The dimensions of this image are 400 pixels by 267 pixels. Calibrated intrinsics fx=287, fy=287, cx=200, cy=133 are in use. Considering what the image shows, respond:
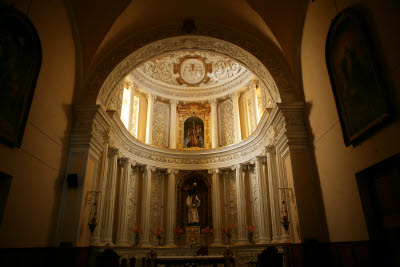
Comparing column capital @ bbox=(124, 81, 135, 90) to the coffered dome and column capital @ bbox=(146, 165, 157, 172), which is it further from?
column capital @ bbox=(146, 165, 157, 172)

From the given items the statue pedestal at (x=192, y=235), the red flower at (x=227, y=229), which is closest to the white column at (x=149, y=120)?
the statue pedestal at (x=192, y=235)

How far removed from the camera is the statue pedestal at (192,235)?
13.5m

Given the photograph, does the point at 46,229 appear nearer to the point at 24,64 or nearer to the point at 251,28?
the point at 24,64

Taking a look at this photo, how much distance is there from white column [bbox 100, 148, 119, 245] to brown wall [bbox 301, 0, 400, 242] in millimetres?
Result: 7615

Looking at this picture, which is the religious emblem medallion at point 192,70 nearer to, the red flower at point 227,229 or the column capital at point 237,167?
the column capital at point 237,167

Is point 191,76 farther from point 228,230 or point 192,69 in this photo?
point 228,230

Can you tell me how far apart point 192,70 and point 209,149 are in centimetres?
470

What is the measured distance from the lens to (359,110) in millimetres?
5336

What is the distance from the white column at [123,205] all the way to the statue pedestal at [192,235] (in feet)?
9.59

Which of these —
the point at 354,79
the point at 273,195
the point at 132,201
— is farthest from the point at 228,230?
the point at 354,79

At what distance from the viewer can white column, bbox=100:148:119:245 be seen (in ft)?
35.0

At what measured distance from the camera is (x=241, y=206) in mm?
13477

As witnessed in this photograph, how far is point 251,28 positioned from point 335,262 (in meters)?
7.16

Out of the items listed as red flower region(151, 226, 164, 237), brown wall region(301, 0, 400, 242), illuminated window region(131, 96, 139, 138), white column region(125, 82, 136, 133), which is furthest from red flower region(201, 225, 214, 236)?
brown wall region(301, 0, 400, 242)
